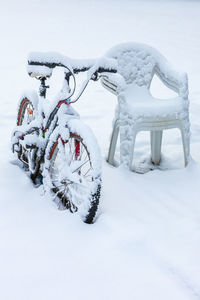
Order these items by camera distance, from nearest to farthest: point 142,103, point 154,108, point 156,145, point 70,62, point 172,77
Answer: point 70,62, point 154,108, point 142,103, point 172,77, point 156,145

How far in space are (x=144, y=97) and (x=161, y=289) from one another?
1.86m

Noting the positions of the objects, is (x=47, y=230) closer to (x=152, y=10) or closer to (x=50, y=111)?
(x=50, y=111)

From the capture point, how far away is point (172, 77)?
320cm

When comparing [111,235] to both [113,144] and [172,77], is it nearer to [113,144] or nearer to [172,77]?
[113,144]

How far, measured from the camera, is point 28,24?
1168 centimetres

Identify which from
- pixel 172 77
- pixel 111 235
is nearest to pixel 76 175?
pixel 111 235

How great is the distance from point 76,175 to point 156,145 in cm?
130

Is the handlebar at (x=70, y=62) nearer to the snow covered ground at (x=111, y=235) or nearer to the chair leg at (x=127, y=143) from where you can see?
the chair leg at (x=127, y=143)

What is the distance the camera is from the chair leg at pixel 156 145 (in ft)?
11.0

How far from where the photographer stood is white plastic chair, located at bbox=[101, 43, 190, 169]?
2912 millimetres

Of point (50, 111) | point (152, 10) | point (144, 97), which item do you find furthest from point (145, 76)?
point (152, 10)

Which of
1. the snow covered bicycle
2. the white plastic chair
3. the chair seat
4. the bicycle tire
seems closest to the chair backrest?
the white plastic chair

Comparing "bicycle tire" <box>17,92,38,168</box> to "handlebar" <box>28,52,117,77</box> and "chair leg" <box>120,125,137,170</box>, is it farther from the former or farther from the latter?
"chair leg" <box>120,125,137,170</box>

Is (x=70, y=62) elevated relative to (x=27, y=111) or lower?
elevated
